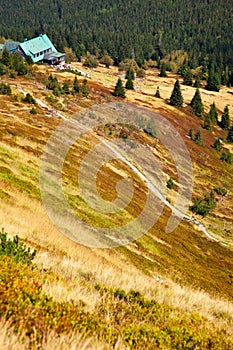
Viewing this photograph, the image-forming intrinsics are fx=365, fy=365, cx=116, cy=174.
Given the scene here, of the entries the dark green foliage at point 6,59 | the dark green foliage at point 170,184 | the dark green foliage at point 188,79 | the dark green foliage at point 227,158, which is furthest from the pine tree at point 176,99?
the dark green foliage at point 170,184

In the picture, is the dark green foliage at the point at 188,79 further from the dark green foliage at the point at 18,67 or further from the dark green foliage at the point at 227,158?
the dark green foliage at the point at 18,67

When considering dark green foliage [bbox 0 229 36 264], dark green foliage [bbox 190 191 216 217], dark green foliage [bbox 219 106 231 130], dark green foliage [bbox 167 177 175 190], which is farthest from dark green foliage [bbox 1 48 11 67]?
dark green foliage [bbox 0 229 36 264]

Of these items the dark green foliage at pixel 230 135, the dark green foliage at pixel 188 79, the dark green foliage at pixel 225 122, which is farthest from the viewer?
the dark green foliage at pixel 188 79

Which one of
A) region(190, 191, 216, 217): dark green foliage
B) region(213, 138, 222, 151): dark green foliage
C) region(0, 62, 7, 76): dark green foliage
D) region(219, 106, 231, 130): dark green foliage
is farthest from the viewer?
region(219, 106, 231, 130): dark green foliage

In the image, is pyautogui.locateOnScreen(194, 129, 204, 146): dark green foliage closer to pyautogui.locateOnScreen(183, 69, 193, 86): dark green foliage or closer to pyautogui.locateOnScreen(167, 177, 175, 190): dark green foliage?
pyautogui.locateOnScreen(167, 177, 175, 190): dark green foliage

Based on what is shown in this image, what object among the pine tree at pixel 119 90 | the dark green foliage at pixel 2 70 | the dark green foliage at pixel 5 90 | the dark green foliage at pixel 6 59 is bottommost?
the pine tree at pixel 119 90

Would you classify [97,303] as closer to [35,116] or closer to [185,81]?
[35,116]
